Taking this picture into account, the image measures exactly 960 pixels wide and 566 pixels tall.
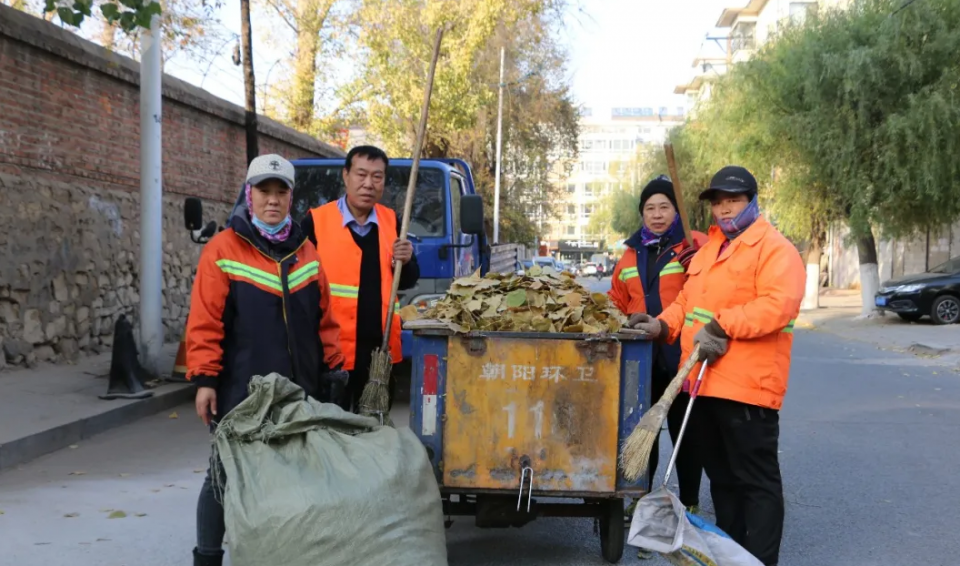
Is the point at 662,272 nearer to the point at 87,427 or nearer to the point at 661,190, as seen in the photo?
the point at 661,190

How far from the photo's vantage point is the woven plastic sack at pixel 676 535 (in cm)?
376

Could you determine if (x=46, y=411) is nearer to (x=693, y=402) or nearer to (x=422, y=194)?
(x=422, y=194)

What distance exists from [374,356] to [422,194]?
16.3 feet

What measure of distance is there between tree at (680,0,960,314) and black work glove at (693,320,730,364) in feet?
58.0

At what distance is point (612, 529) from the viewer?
4.88 metres

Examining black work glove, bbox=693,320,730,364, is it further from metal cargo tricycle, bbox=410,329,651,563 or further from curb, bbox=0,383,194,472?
curb, bbox=0,383,194,472

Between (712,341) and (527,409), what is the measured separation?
0.86 meters

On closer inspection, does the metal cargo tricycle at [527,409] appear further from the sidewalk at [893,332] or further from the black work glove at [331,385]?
the sidewalk at [893,332]

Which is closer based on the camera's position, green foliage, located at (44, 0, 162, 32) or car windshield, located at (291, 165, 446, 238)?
green foliage, located at (44, 0, 162, 32)

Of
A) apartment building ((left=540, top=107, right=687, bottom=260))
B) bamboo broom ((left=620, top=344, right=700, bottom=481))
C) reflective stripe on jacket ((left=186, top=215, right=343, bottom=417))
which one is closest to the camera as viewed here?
reflective stripe on jacket ((left=186, top=215, right=343, bottom=417))

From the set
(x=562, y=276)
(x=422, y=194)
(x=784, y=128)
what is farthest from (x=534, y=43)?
(x=562, y=276)

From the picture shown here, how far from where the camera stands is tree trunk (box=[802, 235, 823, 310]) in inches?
1038

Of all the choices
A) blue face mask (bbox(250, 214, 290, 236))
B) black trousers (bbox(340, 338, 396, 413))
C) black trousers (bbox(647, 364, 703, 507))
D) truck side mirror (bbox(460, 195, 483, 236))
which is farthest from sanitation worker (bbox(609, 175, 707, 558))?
truck side mirror (bbox(460, 195, 483, 236))

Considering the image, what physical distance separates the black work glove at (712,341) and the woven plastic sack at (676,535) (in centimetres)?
73
